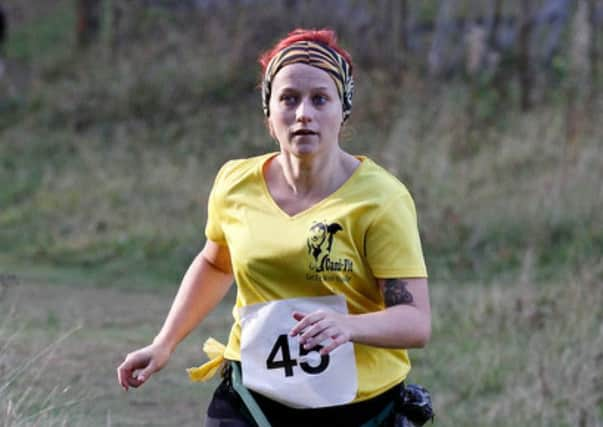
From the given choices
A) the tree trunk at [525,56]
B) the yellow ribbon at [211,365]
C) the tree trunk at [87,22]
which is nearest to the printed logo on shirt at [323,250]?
the yellow ribbon at [211,365]

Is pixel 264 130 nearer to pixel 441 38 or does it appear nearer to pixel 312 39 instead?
pixel 441 38

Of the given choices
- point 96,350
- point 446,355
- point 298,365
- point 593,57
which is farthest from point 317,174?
point 593,57

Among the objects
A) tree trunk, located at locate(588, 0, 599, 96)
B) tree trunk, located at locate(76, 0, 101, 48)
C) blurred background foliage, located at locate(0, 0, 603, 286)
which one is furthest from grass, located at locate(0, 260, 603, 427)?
tree trunk, located at locate(76, 0, 101, 48)

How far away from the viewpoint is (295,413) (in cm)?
364

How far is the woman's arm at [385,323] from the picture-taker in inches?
124

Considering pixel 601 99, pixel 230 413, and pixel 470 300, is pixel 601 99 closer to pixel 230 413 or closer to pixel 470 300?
pixel 470 300

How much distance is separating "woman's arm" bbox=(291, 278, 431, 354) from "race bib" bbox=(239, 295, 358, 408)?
0.55 feet

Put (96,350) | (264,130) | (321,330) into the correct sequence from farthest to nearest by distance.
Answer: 1. (264,130)
2. (96,350)
3. (321,330)

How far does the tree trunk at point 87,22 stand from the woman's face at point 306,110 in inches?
508

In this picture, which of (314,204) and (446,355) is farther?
(446,355)

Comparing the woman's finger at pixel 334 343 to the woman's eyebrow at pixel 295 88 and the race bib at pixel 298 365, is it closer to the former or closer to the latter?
the race bib at pixel 298 365

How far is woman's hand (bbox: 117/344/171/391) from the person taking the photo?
372 centimetres

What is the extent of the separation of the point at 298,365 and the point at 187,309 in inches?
18.3

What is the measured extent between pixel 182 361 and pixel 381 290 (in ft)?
12.7
